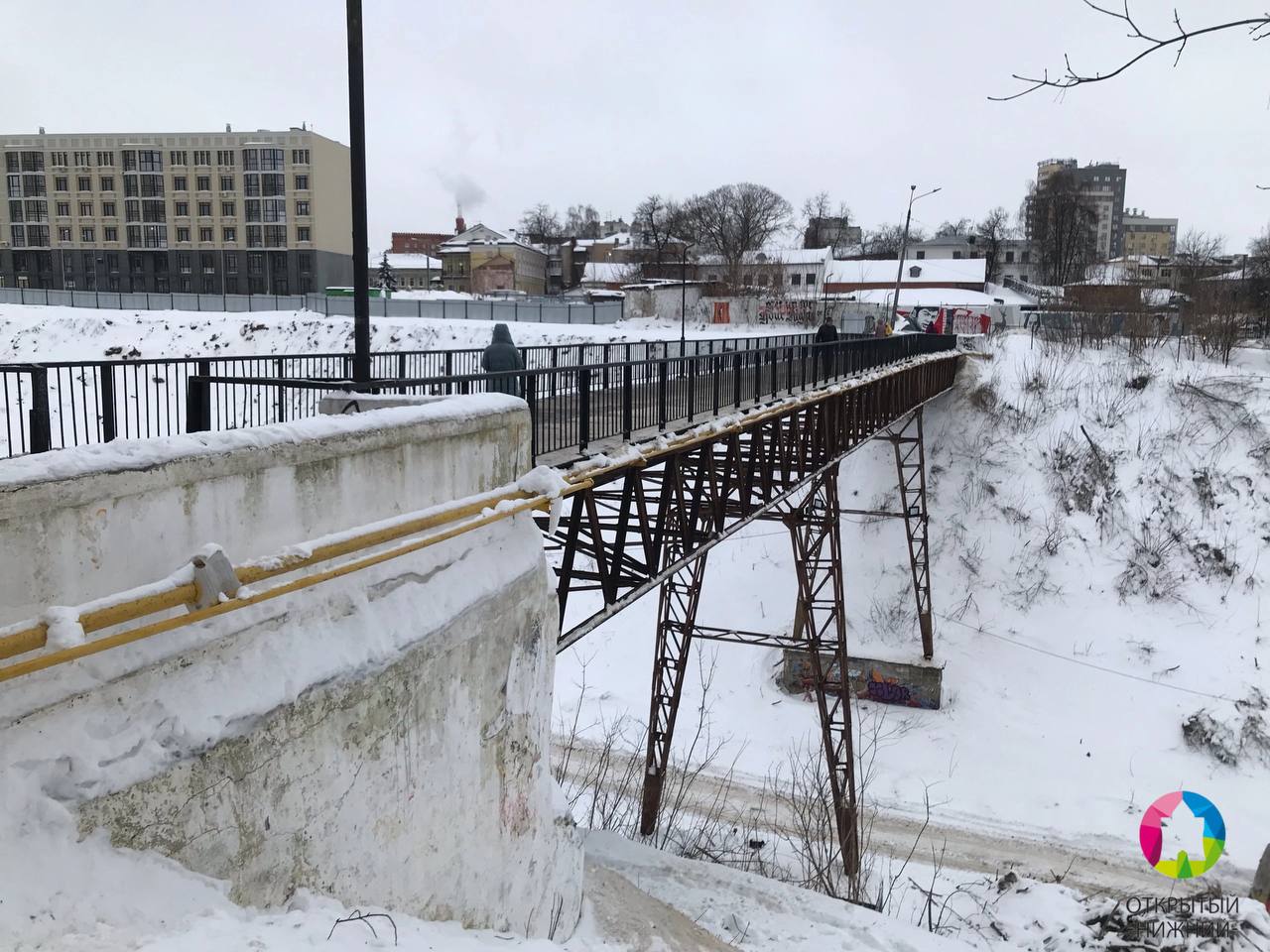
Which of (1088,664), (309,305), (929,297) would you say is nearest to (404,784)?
(1088,664)

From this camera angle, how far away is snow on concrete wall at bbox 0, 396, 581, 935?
9.75 feet

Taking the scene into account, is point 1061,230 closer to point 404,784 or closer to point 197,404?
point 197,404

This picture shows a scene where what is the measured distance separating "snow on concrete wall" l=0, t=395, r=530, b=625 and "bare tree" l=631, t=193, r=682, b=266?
252ft

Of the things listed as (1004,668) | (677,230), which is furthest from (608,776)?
(677,230)

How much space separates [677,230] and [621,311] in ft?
121

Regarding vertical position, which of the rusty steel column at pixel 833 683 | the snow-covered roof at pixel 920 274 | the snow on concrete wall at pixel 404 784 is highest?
the snow-covered roof at pixel 920 274

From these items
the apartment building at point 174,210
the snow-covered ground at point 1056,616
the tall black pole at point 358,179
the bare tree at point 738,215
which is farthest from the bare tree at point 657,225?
the tall black pole at point 358,179

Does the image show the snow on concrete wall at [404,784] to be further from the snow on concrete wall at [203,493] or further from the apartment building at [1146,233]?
the apartment building at [1146,233]

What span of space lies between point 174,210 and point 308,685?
69.6 meters

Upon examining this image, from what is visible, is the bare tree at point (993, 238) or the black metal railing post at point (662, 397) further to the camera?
the bare tree at point (993, 238)

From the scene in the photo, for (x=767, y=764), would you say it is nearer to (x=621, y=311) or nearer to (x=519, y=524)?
(x=519, y=524)

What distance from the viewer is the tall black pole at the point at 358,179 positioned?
559 centimetres

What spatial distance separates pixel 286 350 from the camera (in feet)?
121

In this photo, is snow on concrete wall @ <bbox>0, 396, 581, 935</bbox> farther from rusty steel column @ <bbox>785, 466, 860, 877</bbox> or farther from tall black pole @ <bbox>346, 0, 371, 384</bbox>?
rusty steel column @ <bbox>785, 466, 860, 877</bbox>
